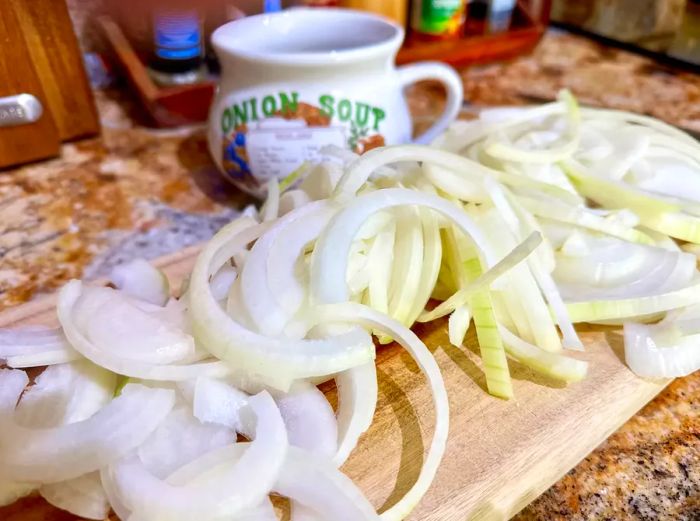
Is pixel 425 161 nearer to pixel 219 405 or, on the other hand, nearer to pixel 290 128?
pixel 290 128

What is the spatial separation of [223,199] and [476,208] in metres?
0.55

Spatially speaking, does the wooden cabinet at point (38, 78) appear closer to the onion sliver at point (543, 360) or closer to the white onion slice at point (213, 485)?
the white onion slice at point (213, 485)

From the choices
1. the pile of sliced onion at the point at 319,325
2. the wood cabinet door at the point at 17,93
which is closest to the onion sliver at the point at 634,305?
the pile of sliced onion at the point at 319,325

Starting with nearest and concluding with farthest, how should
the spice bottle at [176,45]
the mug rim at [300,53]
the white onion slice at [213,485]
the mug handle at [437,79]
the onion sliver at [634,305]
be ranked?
the white onion slice at [213,485] → the onion sliver at [634,305] → the mug rim at [300,53] → the mug handle at [437,79] → the spice bottle at [176,45]

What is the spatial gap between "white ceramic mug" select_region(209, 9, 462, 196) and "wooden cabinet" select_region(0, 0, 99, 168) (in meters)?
0.37

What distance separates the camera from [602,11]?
1.91 m

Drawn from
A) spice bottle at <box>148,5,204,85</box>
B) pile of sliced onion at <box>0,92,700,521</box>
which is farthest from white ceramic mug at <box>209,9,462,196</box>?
spice bottle at <box>148,5,204,85</box>

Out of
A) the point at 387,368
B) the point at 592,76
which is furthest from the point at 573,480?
the point at 592,76

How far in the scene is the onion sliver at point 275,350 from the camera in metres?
0.58

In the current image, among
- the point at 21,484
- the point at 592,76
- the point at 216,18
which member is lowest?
the point at 592,76

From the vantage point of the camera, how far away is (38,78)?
1.15 meters

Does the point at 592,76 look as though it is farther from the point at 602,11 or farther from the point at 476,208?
the point at 476,208

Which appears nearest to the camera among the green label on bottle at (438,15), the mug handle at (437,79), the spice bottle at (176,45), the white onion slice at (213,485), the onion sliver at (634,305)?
the white onion slice at (213,485)

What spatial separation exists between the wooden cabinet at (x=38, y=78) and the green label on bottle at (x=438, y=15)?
2.74 ft
